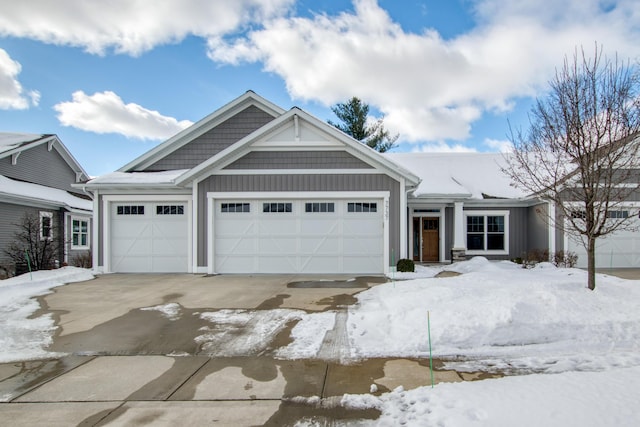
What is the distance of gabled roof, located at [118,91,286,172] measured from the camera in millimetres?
14688

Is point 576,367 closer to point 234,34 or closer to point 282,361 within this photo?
point 282,361

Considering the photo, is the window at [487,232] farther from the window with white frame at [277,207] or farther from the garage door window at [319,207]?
the window with white frame at [277,207]

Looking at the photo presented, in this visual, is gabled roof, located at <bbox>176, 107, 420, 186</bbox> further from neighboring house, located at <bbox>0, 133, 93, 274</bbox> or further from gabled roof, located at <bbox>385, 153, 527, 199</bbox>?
neighboring house, located at <bbox>0, 133, 93, 274</bbox>

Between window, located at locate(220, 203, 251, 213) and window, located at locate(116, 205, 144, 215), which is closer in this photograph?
window, located at locate(220, 203, 251, 213)

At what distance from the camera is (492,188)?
16906 millimetres

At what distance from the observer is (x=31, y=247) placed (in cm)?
1416

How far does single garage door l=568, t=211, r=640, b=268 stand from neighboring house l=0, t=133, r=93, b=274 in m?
22.3

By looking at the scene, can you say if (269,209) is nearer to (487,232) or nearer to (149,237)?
(149,237)

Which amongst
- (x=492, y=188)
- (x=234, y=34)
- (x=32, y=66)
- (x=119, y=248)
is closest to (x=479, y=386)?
(x=119, y=248)

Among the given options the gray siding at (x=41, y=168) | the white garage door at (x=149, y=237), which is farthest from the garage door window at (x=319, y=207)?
the gray siding at (x=41, y=168)

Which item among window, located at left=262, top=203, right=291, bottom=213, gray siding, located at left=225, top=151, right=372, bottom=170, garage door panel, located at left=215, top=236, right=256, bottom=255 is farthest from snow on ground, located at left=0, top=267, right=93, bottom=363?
gray siding, located at left=225, top=151, right=372, bottom=170

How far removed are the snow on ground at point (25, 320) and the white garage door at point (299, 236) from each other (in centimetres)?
490

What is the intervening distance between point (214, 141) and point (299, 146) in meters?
4.40

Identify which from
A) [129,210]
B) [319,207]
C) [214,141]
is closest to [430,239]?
[319,207]
